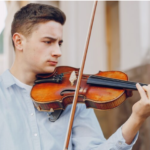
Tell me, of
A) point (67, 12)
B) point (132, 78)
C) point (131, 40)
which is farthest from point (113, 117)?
point (67, 12)

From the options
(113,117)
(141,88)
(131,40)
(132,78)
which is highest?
(141,88)

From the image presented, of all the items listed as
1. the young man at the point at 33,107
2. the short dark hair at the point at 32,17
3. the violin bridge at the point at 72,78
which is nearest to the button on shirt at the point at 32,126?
the young man at the point at 33,107

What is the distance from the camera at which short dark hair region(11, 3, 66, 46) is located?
1603mm

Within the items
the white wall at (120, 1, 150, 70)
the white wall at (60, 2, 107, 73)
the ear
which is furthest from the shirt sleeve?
the white wall at (60, 2, 107, 73)

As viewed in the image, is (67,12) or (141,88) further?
(67,12)

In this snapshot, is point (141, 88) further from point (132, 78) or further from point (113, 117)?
point (113, 117)

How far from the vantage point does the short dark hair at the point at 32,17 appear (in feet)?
5.26

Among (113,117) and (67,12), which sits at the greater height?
(67,12)

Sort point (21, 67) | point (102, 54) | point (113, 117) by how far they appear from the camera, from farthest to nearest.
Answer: point (102, 54) < point (113, 117) < point (21, 67)

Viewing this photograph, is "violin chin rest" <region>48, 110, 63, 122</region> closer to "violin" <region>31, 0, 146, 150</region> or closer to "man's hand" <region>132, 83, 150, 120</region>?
"violin" <region>31, 0, 146, 150</region>

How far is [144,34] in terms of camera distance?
2863 mm

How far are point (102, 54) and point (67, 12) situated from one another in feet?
1.98

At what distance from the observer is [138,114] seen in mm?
1271

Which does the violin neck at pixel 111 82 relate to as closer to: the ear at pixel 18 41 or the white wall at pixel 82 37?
the ear at pixel 18 41
